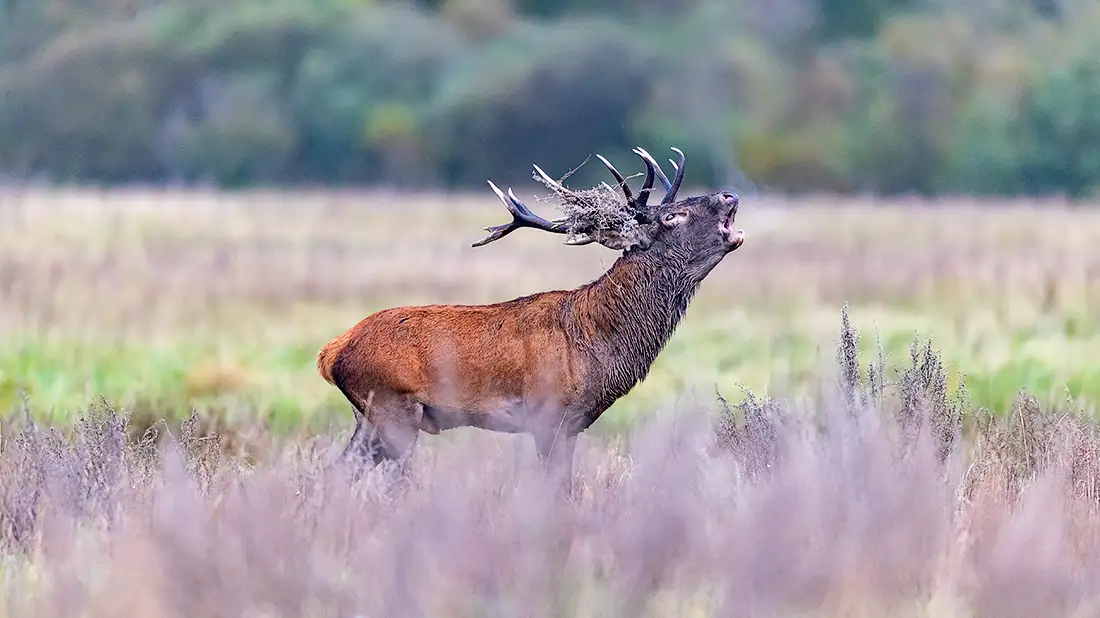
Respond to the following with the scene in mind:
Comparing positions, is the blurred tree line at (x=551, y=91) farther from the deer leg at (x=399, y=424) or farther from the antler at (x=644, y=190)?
the deer leg at (x=399, y=424)

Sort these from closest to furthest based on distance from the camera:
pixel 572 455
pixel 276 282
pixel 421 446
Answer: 1. pixel 572 455
2. pixel 421 446
3. pixel 276 282

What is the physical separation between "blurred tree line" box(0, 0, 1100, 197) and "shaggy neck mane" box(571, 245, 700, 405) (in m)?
9.87

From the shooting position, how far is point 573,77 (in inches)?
726

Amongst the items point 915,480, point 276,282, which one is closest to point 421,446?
point 915,480

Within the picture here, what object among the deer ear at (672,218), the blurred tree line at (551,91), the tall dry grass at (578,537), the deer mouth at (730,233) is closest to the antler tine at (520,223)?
the deer ear at (672,218)

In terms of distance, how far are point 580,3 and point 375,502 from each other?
11603mm

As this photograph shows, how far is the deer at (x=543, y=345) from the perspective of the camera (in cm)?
700

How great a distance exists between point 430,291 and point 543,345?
30.9ft

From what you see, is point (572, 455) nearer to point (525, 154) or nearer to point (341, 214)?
point (525, 154)

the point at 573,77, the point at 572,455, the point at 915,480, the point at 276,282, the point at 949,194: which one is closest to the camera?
the point at 915,480

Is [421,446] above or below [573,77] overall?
below

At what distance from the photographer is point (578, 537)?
212 inches

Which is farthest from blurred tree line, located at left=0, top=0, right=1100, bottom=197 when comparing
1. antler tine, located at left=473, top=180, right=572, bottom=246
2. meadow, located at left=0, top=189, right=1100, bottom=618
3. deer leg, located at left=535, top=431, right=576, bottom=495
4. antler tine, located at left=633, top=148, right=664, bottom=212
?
deer leg, located at left=535, top=431, right=576, bottom=495

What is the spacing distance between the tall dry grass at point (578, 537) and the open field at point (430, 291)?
1.85m
